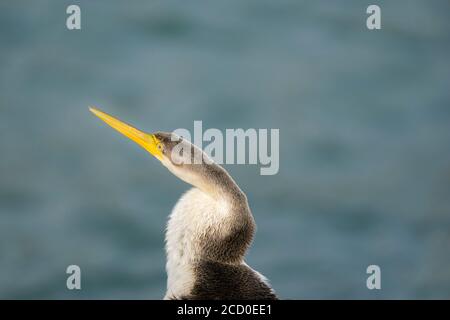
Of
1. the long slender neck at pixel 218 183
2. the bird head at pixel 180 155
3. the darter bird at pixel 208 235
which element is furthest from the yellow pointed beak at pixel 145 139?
the long slender neck at pixel 218 183

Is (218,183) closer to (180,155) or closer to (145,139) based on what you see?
(180,155)

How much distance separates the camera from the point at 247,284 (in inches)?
160

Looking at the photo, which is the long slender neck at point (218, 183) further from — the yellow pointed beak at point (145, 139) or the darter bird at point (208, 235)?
the yellow pointed beak at point (145, 139)

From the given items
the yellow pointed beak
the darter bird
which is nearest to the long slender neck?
the darter bird

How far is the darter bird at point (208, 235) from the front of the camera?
400 cm

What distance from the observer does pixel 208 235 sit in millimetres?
4098

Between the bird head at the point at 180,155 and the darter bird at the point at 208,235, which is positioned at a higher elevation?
the bird head at the point at 180,155

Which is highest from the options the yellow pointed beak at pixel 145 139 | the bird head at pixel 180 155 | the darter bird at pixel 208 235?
the yellow pointed beak at pixel 145 139

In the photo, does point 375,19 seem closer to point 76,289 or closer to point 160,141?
point 76,289

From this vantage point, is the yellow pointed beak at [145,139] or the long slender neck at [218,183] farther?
the yellow pointed beak at [145,139]

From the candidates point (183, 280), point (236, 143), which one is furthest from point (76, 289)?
point (183, 280)

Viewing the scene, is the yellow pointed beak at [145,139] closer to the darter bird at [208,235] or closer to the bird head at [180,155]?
the bird head at [180,155]

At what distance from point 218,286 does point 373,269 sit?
248 inches

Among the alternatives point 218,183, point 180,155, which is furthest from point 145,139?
point 218,183
